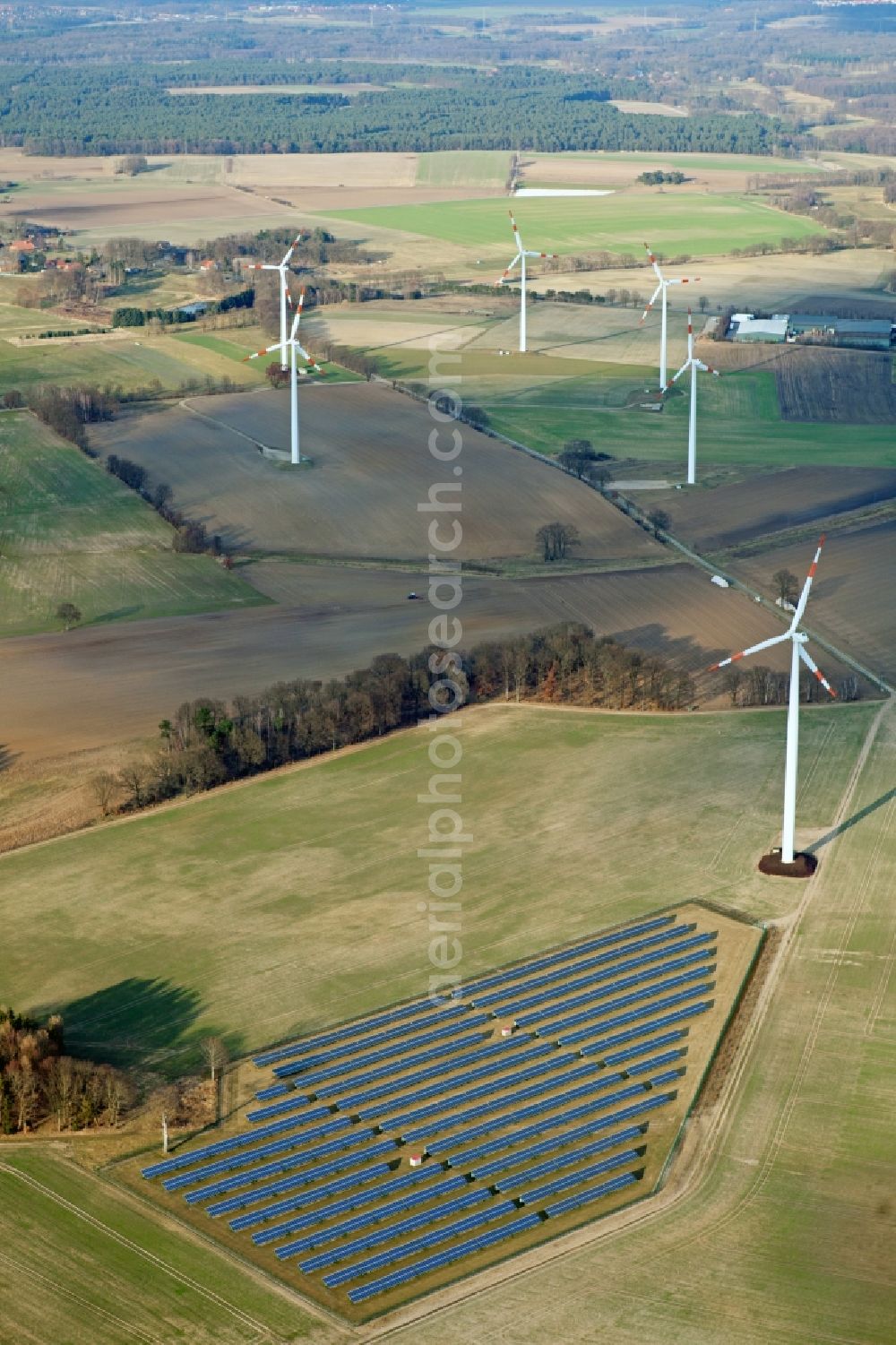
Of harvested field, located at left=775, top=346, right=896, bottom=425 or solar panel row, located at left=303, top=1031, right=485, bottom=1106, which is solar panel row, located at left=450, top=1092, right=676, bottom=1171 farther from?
harvested field, located at left=775, top=346, right=896, bottom=425

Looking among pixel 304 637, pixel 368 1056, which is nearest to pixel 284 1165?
pixel 368 1056

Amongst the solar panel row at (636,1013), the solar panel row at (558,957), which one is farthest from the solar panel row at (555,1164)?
the solar panel row at (558,957)

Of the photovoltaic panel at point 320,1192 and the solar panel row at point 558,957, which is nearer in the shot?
the photovoltaic panel at point 320,1192

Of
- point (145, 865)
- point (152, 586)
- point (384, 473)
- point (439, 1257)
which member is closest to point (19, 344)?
point (384, 473)

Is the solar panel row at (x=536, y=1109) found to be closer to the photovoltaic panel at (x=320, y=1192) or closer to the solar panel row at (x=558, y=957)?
the photovoltaic panel at (x=320, y=1192)

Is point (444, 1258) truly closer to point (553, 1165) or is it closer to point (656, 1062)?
point (553, 1165)
